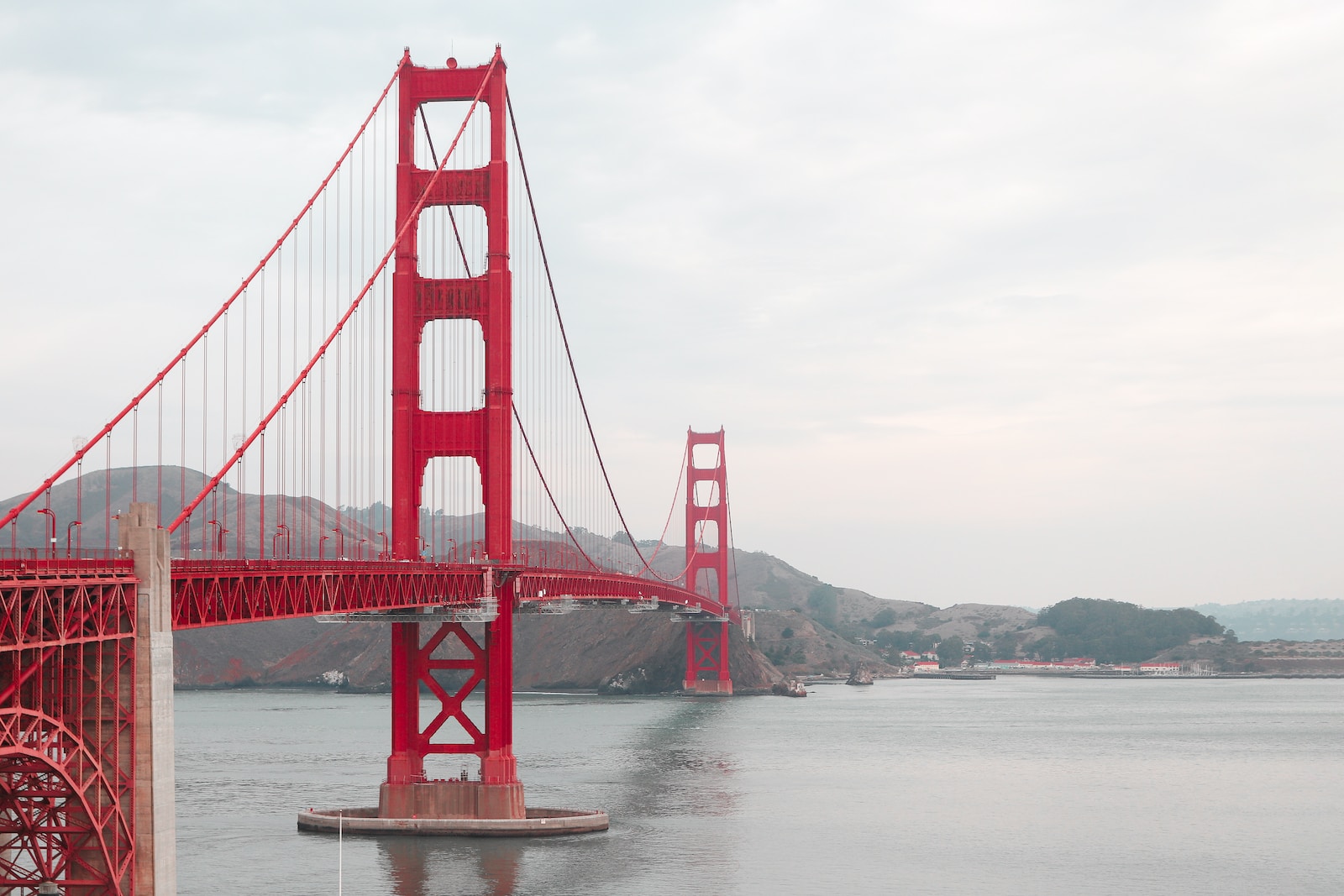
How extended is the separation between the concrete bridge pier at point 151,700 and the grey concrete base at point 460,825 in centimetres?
1916

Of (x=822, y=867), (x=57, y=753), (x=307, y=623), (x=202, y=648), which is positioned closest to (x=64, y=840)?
(x=57, y=753)

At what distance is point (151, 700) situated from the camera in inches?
830

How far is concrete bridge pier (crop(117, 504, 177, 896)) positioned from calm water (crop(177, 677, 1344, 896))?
13852 millimetres

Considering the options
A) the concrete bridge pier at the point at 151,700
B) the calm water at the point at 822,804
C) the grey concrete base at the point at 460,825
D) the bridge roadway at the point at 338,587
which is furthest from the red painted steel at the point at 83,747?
the grey concrete base at the point at 460,825

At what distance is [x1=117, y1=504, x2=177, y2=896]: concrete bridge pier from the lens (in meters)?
21.1

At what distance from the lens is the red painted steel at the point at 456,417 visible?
1640 inches

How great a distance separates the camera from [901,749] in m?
75.4

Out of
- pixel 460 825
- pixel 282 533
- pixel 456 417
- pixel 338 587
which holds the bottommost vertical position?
pixel 460 825

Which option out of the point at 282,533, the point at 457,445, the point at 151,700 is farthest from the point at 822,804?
the point at 151,700

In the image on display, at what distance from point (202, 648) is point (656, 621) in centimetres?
5019

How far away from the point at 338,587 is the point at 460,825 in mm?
14166

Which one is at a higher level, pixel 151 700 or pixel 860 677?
pixel 151 700

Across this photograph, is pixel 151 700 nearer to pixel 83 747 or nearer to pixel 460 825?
pixel 83 747

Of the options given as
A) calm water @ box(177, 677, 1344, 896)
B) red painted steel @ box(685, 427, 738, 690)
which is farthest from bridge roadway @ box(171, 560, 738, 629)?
red painted steel @ box(685, 427, 738, 690)
